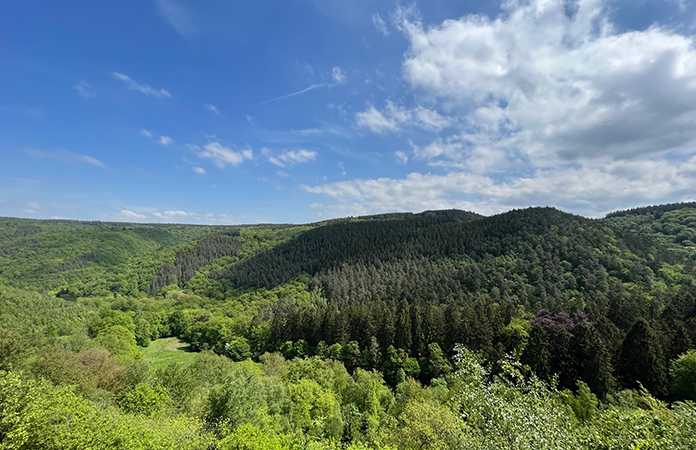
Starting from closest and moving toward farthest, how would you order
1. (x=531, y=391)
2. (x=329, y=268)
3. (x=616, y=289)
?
(x=531, y=391) → (x=616, y=289) → (x=329, y=268)

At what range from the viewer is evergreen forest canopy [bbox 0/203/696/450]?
1859 centimetres

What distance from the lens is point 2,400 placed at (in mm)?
18656

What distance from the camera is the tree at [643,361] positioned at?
44.2 metres

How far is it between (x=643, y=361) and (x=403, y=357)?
142 ft

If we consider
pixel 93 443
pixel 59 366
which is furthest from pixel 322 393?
pixel 59 366

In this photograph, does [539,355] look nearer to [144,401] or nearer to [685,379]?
[685,379]

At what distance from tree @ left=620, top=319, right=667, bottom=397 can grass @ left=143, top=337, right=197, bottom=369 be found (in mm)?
103242

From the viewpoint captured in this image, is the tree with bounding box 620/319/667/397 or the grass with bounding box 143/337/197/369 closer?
the tree with bounding box 620/319/667/397

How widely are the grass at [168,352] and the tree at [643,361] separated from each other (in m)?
103

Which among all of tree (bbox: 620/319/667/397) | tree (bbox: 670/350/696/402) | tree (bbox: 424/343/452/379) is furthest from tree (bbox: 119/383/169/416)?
tree (bbox: 670/350/696/402)

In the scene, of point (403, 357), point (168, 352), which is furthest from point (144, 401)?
point (168, 352)

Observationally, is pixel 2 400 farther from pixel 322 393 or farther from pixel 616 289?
pixel 616 289

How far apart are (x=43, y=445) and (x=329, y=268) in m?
164

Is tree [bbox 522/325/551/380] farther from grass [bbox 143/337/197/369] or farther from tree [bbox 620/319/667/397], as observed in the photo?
grass [bbox 143/337/197/369]
